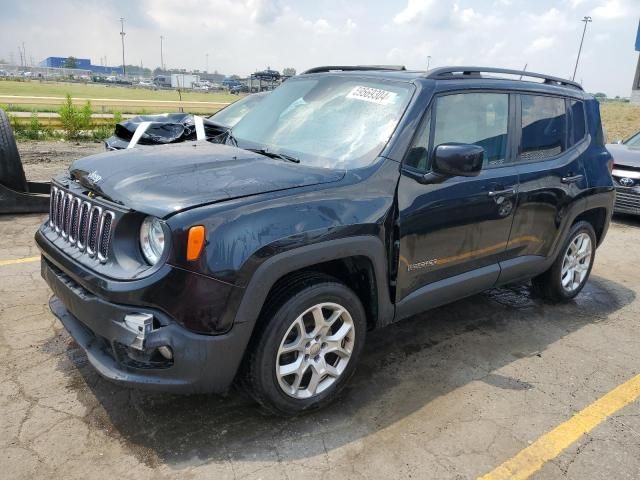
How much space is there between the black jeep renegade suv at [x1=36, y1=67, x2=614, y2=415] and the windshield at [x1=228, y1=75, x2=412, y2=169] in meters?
0.01

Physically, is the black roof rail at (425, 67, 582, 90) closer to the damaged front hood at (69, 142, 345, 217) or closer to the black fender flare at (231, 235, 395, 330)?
the damaged front hood at (69, 142, 345, 217)

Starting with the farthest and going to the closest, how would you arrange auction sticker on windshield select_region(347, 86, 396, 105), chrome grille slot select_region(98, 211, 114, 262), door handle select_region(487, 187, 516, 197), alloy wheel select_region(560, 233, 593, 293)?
alloy wheel select_region(560, 233, 593, 293), door handle select_region(487, 187, 516, 197), auction sticker on windshield select_region(347, 86, 396, 105), chrome grille slot select_region(98, 211, 114, 262)

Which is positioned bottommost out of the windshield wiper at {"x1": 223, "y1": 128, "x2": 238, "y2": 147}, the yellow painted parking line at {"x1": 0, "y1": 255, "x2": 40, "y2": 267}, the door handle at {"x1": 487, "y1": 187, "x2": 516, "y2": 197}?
the yellow painted parking line at {"x1": 0, "y1": 255, "x2": 40, "y2": 267}

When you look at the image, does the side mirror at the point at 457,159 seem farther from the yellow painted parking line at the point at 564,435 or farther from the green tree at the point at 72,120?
the green tree at the point at 72,120

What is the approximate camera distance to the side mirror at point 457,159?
3.07 meters

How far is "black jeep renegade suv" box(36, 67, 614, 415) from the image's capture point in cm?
247

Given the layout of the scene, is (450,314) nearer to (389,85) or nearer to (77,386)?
(389,85)

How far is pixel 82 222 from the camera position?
2887 millimetres

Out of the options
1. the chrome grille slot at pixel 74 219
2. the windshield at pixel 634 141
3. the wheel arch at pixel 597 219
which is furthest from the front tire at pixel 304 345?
the windshield at pixel 634 141

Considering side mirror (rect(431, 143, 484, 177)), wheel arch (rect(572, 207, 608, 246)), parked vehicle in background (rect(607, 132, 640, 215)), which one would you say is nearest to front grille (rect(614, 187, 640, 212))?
parked vehicle in background (rect(607, 132, 640, 215))

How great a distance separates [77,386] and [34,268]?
86.0 inches

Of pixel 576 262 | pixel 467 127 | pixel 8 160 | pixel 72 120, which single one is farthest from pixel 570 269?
pixel 72 120

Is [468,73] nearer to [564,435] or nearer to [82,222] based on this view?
[564,435]

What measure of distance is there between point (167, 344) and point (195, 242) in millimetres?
474
